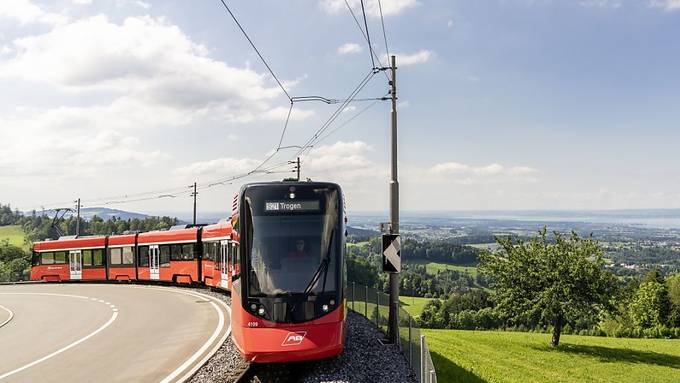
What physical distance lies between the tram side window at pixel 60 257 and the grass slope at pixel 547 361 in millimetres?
26034

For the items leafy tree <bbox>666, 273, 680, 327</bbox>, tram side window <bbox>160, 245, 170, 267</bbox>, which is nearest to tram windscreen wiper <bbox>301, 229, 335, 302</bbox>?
tram side window <bbox>160, 245, 170, 267</bbox>

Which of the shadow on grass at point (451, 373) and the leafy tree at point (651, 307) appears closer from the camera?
the shadow on grass at point (451, 373)

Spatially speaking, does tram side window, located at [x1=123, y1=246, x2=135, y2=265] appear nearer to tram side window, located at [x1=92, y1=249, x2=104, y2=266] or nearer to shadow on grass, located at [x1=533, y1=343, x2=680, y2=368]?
tram side window, located at [x1=92, y1=249, x2=104, y2=266]

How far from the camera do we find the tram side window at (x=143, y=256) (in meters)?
33.2

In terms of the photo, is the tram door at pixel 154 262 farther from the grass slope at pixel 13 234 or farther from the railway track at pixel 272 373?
the grass slope at pixel 13 234

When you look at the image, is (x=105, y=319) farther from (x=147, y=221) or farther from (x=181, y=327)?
(x=147, y=221)

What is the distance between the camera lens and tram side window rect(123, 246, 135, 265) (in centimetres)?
3450

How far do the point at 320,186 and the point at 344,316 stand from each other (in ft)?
9.08

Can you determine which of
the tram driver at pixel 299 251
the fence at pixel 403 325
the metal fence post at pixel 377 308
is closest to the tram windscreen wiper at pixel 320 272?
the tram driver at pixel 299 251

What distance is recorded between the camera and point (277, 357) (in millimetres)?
10523

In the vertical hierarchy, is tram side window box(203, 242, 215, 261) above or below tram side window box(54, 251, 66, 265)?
above

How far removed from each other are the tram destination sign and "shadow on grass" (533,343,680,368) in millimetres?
28252

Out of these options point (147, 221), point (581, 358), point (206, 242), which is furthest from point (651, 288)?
point (147, 221)

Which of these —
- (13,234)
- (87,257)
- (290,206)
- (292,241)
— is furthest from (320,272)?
(13,234)
